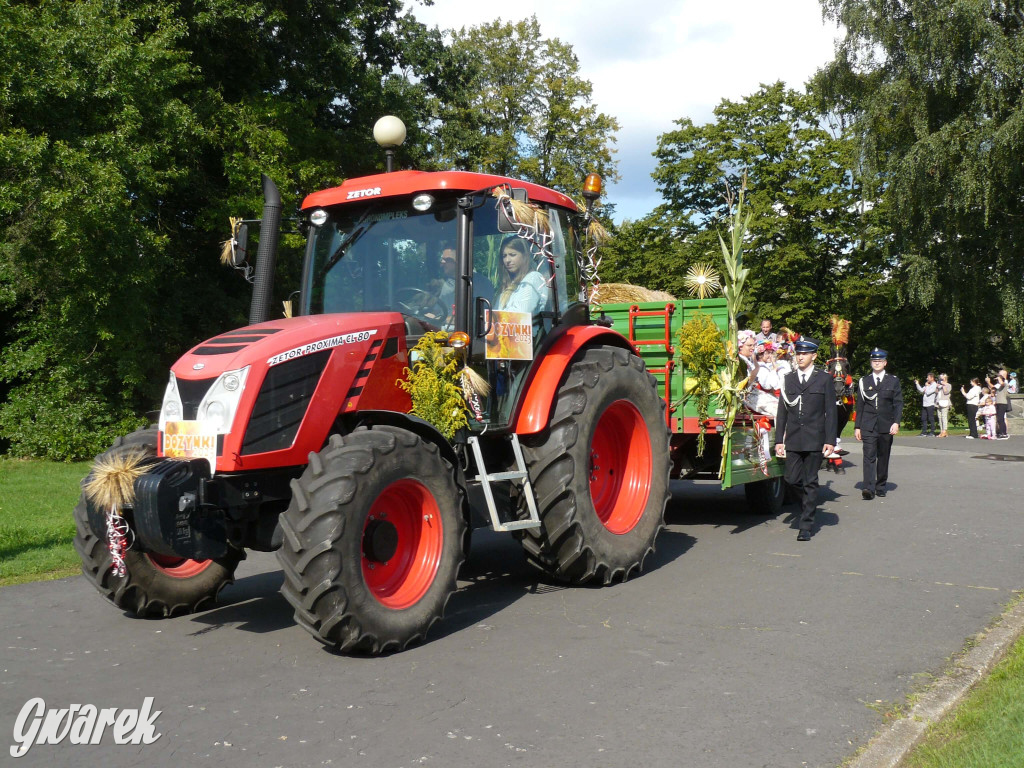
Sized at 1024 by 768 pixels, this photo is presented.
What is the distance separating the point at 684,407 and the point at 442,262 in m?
3.65

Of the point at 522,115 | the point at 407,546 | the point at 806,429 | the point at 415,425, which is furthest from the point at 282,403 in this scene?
the point at 522,115

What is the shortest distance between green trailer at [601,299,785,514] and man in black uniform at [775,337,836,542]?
14.2 inches

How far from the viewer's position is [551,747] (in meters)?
4.00

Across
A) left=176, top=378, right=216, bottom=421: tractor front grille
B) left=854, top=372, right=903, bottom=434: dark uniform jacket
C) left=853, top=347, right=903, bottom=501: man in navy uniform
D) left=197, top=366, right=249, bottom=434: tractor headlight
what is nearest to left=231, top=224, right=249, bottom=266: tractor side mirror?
left=176, top=378, right=216, bottom=421: tractor front grille

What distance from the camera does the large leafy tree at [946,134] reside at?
2558 centimetres

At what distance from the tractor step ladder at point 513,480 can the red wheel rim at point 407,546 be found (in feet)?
1.70

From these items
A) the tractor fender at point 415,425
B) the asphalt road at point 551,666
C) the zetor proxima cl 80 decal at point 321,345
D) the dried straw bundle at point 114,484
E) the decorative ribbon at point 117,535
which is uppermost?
the zetor proxima cl 80 decal at point 321,345

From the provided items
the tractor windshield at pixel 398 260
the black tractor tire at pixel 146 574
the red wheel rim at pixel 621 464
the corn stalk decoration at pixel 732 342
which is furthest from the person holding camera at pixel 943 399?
the black tractor tire at pixel 146 574

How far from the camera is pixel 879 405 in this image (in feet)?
40.8

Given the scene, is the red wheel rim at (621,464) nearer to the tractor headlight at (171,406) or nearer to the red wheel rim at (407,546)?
the red wheel rim at (407,546)

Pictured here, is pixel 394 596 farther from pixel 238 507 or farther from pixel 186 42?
pixel 186 42

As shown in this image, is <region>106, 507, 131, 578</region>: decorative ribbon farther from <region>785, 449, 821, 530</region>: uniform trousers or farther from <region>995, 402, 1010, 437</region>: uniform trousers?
<region>995, 402, 1010, 437</region>: uniform trousers

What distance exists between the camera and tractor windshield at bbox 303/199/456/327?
254 inches

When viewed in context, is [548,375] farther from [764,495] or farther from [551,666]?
[764,495]
